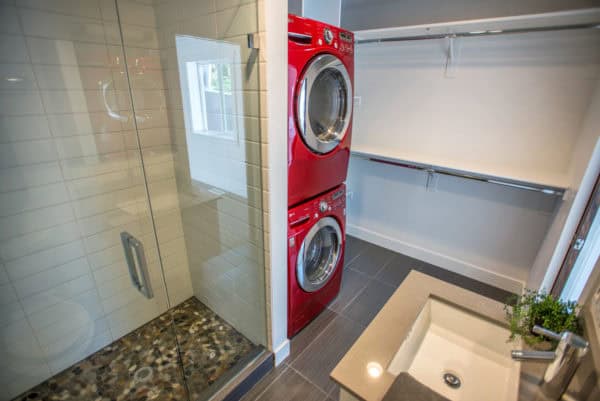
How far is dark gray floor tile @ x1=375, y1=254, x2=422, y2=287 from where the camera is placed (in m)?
2.47

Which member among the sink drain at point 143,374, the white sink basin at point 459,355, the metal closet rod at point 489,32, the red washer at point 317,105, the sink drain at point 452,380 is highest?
the metal closet rod at point 489,32

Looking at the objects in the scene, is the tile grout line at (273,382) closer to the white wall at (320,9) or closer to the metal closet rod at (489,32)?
the white wall at (320,9)

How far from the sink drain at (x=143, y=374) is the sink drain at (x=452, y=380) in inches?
61.8

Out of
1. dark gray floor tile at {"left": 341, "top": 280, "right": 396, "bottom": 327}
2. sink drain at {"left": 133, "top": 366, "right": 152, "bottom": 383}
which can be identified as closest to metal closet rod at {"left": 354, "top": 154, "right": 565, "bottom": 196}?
dark gray floor tile at {"left": 341, "top": 280, "right": 396, "bottom": 327}

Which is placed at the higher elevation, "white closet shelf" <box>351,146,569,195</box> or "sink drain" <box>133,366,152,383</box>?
"white closet shelf" <box>351,146,569,195</box>

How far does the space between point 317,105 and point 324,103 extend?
72mm

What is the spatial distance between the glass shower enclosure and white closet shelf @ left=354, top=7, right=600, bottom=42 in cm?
125

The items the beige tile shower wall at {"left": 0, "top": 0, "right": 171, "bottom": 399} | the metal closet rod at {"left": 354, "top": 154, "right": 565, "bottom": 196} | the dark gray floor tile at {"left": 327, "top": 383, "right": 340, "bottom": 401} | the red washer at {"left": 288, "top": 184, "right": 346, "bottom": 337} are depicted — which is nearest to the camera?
the beige tile shower wall at {"left": 0, "top": 0, "right": 171, "bottom": 399}

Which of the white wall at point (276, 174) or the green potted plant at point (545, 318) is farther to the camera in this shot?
the white wall at point (276, 174)

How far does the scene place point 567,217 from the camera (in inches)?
58.2

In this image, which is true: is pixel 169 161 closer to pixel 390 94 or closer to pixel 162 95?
pixel 162 95

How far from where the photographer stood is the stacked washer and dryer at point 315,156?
4.59 ft

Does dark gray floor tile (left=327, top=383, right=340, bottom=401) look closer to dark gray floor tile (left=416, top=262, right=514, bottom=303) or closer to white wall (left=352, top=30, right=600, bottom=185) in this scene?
dark gray floor tile (left=416, top=262, right=514, bottom=303)

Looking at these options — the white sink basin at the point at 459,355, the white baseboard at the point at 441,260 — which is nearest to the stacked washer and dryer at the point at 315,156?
the white sink basin at the point at 459,355
